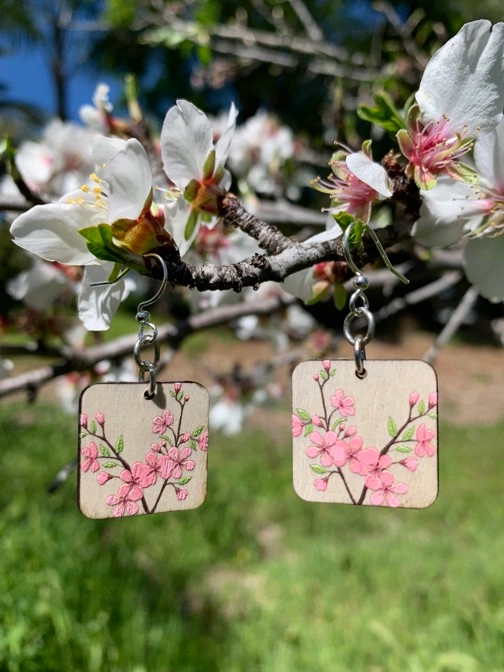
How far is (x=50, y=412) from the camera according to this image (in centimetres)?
477

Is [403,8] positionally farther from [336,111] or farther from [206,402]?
[206,402]

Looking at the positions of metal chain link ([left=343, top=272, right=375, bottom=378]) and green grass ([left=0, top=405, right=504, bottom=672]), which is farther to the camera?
green grass ([left=0, top=405, right=504, bottom=672])

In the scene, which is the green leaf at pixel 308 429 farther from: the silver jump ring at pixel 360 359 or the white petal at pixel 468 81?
the white petal at pixel 468 81

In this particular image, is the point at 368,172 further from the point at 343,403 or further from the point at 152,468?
the point at 152,468

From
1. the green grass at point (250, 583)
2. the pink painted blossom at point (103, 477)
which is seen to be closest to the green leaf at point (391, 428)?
the pink painted blossom at point (103, 477)

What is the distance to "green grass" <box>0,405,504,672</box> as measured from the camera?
1.50 m

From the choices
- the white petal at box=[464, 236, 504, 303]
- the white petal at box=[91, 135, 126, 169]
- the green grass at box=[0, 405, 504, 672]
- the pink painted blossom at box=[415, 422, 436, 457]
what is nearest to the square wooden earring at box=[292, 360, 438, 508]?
the pink painted blossom at box=[415, 422, 436, 457]

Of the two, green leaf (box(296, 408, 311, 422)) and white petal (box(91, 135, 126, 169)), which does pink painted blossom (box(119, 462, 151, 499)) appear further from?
white petal (box(91, 135, 126, 169))

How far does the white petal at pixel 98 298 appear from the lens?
1.52 feet

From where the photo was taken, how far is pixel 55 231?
0.44m

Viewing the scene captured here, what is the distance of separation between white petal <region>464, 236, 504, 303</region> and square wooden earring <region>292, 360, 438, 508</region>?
0.10 m

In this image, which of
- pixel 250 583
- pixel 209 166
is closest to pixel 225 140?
pixel 209 166

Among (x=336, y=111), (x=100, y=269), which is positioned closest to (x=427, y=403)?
(x=100, y=269)

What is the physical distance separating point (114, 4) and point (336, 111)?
1479 mm
